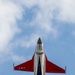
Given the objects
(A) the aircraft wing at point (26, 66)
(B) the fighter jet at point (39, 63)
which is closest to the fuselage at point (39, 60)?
(B) the fighter jet at point (39, 63)

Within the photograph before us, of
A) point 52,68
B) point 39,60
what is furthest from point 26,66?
point 39,60

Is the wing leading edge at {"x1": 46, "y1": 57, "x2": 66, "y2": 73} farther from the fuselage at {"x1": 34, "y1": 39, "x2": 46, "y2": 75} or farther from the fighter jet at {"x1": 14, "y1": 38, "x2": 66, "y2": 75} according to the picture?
the fuselage at {"x1": 34, "y1": 39, "x2": 46, "y2": 75}

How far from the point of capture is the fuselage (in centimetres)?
10131

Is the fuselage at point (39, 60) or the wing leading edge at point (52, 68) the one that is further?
the wing leading edge at point (52, 68)

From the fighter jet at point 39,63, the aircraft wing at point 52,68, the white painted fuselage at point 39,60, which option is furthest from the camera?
the aircraft wing at point 52,68

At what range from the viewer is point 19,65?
4208 inches

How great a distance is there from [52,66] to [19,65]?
21.9 feet

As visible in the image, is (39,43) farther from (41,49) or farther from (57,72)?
(57,72)

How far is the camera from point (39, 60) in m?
101

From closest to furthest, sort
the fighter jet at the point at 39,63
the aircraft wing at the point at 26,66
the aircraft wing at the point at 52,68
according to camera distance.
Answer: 1. the fighter jet at the point at 39,63
2. the aircraft wing at the point at 26,66
3. the aircraft wing at the point at 52,68

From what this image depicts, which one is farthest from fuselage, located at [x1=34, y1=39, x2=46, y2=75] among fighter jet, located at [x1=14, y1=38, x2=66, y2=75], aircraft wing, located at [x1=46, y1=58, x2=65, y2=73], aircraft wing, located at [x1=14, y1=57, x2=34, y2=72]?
aircraft wing, located at [x1=46, y1=58, x2=65, y2=73]

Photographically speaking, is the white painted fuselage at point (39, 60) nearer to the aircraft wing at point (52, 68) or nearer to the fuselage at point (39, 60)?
the fuselage at point (39, 60)

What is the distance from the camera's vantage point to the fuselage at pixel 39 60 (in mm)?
101312

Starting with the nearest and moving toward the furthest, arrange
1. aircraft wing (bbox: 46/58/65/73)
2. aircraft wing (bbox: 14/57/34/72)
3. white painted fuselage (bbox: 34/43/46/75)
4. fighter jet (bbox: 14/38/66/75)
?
white painted fuselage (bbox: 34/43/46/75), fighter jet (bbox: 14/38/66/75), aircraft wing (bbox: 14/57/34/72), aircraft wing (bbox: 46/58/65/73)
